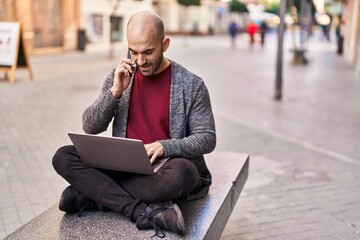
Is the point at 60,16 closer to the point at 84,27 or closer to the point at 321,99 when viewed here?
the point at 84,27

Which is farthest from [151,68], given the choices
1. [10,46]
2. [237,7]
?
[237,7]

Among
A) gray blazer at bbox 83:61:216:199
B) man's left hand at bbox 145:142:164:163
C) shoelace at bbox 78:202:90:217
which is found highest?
gray blazer at bbox 83:61:216:199

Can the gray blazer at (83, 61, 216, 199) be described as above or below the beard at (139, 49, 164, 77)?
below

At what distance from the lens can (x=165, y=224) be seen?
2.60 metres

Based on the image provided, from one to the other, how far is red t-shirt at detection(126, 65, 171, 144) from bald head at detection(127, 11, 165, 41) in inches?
11.5

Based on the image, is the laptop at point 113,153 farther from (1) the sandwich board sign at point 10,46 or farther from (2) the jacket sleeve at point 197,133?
(1) the sandwich board sign at point 10,46

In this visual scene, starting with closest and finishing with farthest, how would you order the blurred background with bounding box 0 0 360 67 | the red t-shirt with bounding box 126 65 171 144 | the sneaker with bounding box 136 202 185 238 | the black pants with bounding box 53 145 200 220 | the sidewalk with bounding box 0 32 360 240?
1. the sneaker with bounding box 136 202 185 238
2. the black pants with bounding box 53 145 200 220
3. the red t-shirt with bounding box 126 65 171 144
4. the sidewalk with bounding box 0 32 360 240
5. the blurred background with bounding box 0 0 360 67

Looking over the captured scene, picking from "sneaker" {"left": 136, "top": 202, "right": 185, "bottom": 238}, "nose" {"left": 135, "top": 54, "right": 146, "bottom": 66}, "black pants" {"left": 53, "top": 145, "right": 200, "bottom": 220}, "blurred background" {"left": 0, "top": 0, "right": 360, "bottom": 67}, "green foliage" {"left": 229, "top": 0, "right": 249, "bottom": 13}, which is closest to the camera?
"sneaker" {"left": 136, "top": 202, "right": 185, "bottom": 238}

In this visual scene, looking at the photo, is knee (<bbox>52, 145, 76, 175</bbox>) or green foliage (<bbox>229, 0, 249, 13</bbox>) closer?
knee (<bbox>52, 145, 76, 175</bbox>)

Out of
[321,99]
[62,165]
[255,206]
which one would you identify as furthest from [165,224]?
[321,99]

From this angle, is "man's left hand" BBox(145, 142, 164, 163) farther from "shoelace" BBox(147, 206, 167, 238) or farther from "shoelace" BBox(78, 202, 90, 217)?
"shoelace" BBox(78, 202, 90, 217)

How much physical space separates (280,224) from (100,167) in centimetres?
194

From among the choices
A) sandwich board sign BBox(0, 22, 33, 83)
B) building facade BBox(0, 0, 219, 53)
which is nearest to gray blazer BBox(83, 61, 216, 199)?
sandwich board sign BBox(0, 22, 33, 83)

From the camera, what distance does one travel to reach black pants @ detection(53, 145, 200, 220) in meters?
2.76
